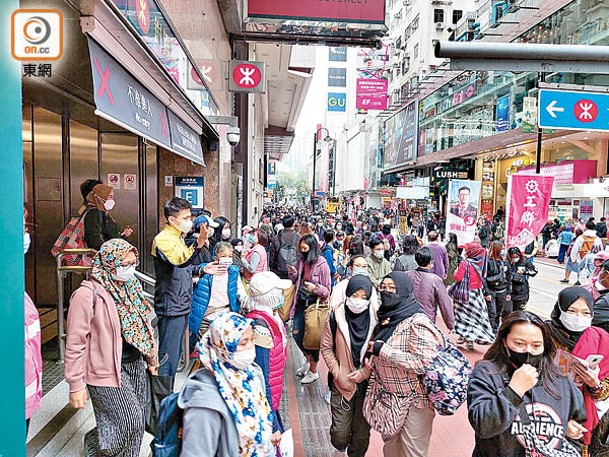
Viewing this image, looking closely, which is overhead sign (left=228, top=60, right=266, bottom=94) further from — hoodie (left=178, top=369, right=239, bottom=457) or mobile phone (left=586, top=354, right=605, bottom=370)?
hoodie (left=178, top=369, right=239, bottom=457)

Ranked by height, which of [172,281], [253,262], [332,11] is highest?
[332,11]

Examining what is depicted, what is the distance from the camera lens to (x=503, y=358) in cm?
290

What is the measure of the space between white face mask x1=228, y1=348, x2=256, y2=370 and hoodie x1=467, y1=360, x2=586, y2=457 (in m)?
1.18

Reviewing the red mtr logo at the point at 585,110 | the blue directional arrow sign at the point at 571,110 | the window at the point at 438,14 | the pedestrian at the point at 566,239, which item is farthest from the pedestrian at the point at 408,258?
the window at the point at 438,14

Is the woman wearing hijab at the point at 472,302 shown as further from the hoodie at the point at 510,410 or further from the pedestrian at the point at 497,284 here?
the hoodie at the point at 510,410

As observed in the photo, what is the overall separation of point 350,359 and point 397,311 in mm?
598

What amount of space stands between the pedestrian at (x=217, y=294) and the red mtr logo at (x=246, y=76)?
7.06 meters

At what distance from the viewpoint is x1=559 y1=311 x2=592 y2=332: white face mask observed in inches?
144

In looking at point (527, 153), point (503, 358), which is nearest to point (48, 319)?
point (503, 358)

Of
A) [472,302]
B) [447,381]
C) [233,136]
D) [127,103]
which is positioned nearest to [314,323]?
[447,381]

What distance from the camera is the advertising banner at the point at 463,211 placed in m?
9.59

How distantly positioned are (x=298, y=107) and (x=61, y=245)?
25.9 meters

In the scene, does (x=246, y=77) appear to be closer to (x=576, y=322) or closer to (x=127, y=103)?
(x=127, y=103)

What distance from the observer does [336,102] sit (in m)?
73.0
